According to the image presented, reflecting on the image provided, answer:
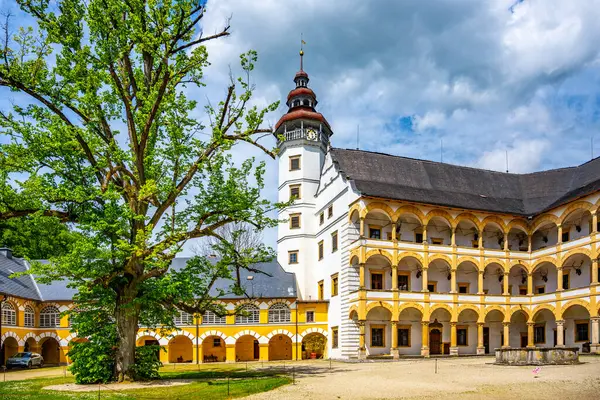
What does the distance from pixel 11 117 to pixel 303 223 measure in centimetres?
2729

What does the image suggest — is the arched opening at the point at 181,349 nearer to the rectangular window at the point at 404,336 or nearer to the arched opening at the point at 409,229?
the rectangular window at the point at 404,336

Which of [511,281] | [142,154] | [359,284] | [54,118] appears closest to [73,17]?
[54,118]

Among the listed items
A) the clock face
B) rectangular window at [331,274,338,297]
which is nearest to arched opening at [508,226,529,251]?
rectangular window at [331,274,338,297]

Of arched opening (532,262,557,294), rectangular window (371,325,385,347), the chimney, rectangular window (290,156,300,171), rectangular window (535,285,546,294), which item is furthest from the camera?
rectangular window (290,156,300,171)

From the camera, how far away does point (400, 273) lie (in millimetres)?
38781

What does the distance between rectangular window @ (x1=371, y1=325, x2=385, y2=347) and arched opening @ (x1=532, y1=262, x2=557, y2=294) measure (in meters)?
12.2

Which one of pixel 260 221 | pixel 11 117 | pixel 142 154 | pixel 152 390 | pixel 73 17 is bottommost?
pixel 152 390

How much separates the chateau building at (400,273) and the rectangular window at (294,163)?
9 cm

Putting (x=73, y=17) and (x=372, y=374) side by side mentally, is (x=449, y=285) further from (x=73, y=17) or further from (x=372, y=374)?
(x=73, y=17)

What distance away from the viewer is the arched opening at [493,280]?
135 feet

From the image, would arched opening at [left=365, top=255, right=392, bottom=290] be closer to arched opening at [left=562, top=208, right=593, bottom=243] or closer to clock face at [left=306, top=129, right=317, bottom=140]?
arched opening at [left=562, top=208, right=593, bottom=243]

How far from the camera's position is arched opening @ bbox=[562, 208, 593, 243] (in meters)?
37.0

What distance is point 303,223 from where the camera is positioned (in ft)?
149

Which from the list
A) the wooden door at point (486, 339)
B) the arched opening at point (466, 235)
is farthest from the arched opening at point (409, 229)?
the wooden door at point (486, 339)
